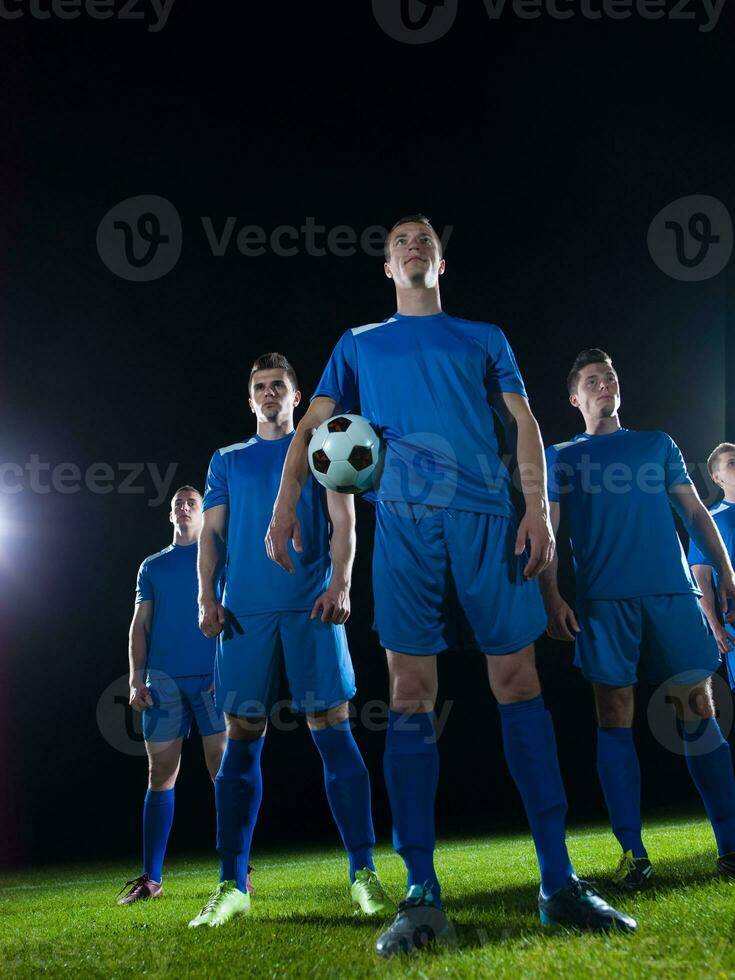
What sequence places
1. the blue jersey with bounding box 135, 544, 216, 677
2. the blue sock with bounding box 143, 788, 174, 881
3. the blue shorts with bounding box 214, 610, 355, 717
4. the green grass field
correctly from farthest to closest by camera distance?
the blue jersey with bounding box 135, 544, 216, 677, the blue sock with bounding box 143, 788, 174, 881, the blue shorts with bounding box 214, 610, 355, 717, the green grass field

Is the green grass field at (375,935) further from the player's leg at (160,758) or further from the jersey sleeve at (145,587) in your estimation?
the jersey sleeve at (145,587)

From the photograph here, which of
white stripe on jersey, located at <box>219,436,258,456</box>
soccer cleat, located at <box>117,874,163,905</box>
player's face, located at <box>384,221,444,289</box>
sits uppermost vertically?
player's face, located at <box>384,221,444,289</box>

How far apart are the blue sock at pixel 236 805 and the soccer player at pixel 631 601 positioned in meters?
1.24

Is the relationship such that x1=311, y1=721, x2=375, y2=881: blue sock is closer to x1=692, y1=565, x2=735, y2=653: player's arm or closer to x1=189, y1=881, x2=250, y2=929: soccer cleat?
x1=189, y1=881, x2=250, y2=929: soccer cleat

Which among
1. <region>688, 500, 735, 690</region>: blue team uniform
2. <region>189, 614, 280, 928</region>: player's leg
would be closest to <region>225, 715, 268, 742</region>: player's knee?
<region>189, 614, 280, 928</region>: player's leg

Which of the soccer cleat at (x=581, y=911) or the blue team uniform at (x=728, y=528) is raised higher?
the blue team uniform at (x=728, y=528)

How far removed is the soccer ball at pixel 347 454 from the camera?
2.30 metres

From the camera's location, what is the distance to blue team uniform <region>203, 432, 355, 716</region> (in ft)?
9.65

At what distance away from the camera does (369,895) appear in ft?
8.73

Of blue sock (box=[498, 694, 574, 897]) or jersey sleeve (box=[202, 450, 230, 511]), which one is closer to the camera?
blue sock (box=[498, 694, 574, 897])

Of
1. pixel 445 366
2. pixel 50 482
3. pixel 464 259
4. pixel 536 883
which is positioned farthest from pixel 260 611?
pixel 464 259

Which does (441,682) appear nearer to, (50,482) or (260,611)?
(50,482)

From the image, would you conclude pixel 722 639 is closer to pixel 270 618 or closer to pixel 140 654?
pixel 270 618

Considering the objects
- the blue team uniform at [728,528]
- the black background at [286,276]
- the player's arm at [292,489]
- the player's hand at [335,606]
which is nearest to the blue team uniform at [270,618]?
the player's hand at [335,606]
